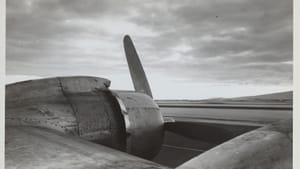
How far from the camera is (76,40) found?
5.00 ft

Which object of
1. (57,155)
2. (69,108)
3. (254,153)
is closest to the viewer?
(57,155)

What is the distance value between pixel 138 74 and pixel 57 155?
137cm

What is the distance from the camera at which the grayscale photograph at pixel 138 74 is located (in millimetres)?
897

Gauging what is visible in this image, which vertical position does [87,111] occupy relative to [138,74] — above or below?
below

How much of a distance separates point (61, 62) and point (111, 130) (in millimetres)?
556

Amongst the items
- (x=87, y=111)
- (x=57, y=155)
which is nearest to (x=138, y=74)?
(x=87, y=111)

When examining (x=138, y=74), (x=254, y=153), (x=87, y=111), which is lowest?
(x=254, y=153)

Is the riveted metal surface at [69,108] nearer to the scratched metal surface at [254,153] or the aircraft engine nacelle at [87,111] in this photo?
the aircraft engine nacelle at [87,111]

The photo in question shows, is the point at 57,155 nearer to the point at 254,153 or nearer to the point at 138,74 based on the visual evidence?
the point at 254,153

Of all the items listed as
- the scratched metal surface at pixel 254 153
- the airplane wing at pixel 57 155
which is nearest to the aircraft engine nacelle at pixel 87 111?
the airplane wing at pixel 57 155

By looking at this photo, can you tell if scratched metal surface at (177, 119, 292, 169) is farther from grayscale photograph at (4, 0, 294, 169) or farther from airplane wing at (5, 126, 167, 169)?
airplane wing at (5, 126, 167, 169)

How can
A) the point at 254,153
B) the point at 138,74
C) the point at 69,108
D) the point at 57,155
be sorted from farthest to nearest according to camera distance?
the point at 138,74, the point at 69,108, the point at 254,153, the point at 57,155

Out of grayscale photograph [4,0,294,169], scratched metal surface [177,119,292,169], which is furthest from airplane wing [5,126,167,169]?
scratched metal surface [177,119,292,169]

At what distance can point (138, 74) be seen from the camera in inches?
79.0
